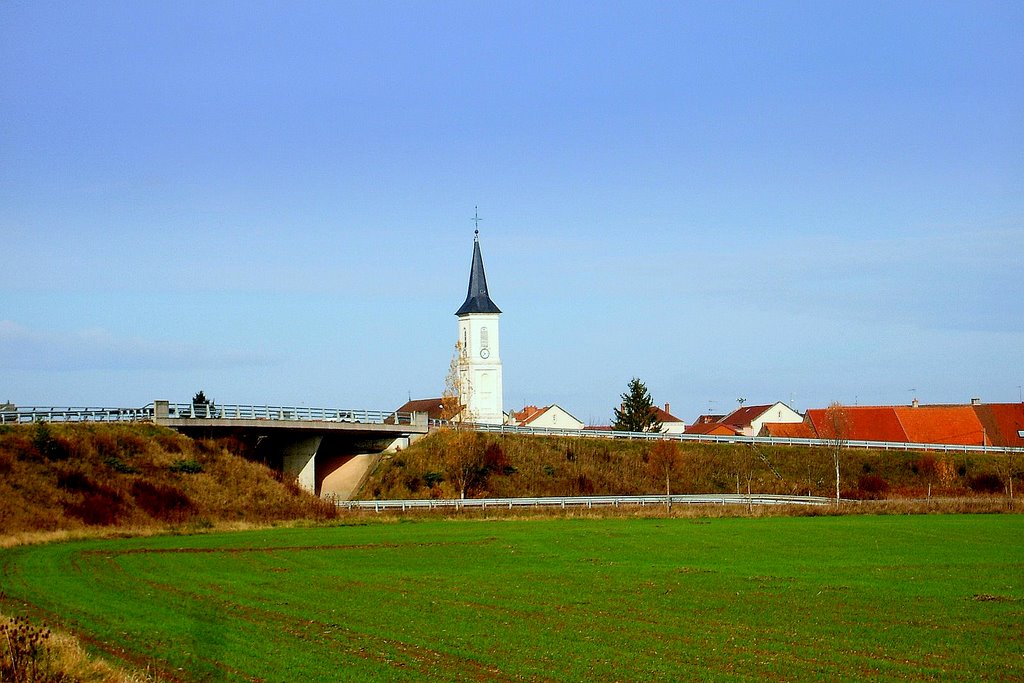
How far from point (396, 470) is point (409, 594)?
167 feet

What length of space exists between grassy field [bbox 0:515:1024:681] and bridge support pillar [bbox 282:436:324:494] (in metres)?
27.4

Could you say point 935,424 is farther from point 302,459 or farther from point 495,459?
point 302,459

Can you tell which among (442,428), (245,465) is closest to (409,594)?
(245,465)

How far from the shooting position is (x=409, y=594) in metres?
27.3

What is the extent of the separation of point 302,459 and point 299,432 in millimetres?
1654

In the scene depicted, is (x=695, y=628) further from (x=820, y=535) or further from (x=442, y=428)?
(x=442, y=428)

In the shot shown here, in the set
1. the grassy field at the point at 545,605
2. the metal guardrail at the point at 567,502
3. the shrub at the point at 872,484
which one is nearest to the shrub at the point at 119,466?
the metal guardrail at the point at 567,502

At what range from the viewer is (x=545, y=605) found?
2539cm

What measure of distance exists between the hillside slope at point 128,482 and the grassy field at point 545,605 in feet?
26.1

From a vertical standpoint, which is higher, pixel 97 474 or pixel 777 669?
pixel 97 474

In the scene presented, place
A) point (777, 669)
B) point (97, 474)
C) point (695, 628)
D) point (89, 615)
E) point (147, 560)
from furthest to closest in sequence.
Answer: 1. point (97, 474)
2. point (147, 560)
3. point (89, 615)
4. point (695, 628)
5. point (777, 669)

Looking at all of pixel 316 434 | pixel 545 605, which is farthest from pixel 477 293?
pixel 545 605

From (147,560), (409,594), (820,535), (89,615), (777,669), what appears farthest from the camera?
(820,535)

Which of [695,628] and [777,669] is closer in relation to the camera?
[777,669]
